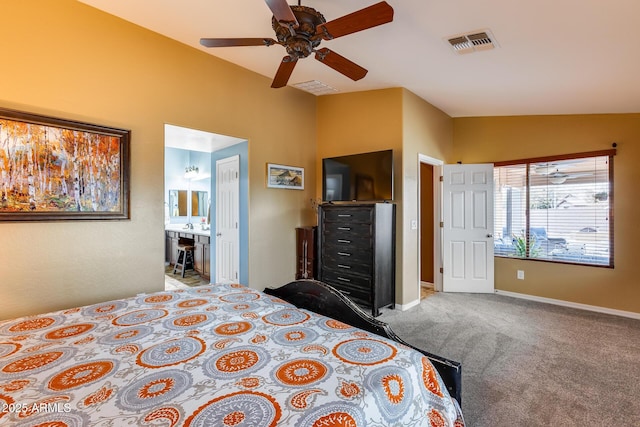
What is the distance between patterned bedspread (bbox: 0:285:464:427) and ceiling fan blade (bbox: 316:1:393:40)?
175 centimetres

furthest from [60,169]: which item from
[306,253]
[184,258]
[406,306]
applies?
[406,306]

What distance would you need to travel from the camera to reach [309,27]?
1948 mm

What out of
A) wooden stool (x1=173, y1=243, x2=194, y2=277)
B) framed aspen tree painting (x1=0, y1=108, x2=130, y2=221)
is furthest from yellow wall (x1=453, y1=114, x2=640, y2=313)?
wooden stool (x1=173, y1=243, x2=194, y2=277)

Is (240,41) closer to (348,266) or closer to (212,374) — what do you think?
(212,374)

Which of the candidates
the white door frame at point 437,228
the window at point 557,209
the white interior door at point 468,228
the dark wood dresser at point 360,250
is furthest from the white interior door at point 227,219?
the window at point 557,209

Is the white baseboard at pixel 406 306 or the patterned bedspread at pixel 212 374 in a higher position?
the patterned bedspread at pixel 212 374

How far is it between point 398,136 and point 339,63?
1.67 metres

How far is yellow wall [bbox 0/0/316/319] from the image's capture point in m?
2.25

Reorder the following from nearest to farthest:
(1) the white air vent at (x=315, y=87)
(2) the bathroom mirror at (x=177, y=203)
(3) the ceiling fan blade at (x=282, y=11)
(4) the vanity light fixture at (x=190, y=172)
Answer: (3) the ceiling fan blade at (x=282, y=11) → (1) the white air vent at (x=315, y=87) → (4) the vanity light fixture at (x=190, y=172) → (2) the bathroom mirror at (x=177, y=203)

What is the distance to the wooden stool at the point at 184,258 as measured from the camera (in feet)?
17.7

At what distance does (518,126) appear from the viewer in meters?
4.34

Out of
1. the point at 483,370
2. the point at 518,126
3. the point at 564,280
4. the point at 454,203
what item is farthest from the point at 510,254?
the point at 483,370

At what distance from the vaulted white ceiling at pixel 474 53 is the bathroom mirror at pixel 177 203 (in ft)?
14.4

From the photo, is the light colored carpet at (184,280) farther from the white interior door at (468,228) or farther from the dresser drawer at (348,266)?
the white interior door at (468,228)
